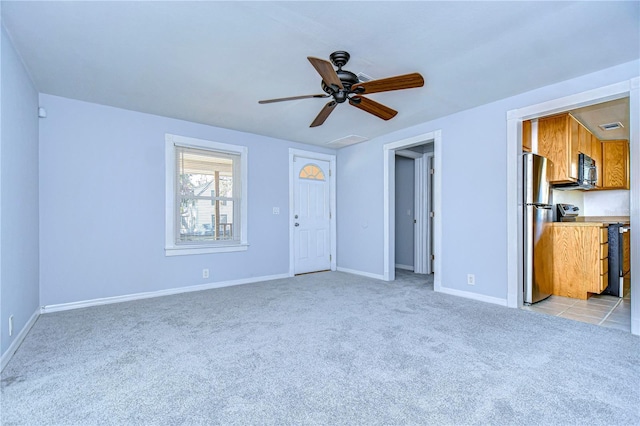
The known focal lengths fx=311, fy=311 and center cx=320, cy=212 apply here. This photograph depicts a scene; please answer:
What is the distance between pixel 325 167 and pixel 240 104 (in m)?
2.51

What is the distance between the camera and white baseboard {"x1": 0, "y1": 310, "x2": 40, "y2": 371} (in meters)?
2.14

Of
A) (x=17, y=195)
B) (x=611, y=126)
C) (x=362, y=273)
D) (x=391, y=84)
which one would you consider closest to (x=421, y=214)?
(x=362, y=273)

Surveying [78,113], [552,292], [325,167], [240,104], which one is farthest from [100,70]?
[552,292]

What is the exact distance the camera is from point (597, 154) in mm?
5090

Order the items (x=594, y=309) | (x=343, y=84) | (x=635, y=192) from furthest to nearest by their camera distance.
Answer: (x=594, y=309) → (x=635, y=192) → (x=343, y=84)

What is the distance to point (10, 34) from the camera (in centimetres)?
232

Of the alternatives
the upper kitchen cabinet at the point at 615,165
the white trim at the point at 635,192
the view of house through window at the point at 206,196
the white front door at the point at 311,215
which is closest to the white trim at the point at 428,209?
the white front door at the point at 311,215

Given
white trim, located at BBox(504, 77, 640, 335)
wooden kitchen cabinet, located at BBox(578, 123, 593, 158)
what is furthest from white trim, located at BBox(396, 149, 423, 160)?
wooden kitchen cabinet, located at BBox(578, 123, 593, 158)

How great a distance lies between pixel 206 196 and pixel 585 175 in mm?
5515

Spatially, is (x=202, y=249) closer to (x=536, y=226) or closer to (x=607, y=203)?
(x=536, y=226)

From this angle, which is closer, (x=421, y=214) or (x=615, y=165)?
(x=615, y=165)

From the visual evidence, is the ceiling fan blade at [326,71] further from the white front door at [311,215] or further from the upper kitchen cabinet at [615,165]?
the upper kitchen cabinet at [615,165]

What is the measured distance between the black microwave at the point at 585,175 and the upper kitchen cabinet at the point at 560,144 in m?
0.21

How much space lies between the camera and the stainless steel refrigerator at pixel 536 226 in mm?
3566
